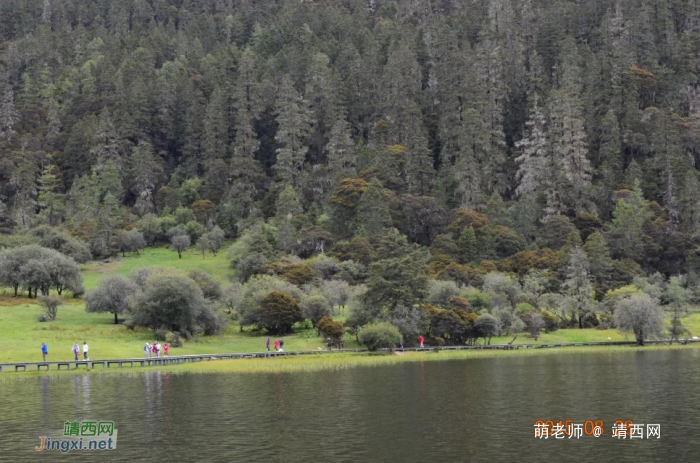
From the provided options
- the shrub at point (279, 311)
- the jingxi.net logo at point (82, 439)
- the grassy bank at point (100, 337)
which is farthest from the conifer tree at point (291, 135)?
the jingxi.net logo at point (82, 439)

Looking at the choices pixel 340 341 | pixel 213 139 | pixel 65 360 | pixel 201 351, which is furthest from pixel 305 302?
pixel 213 139

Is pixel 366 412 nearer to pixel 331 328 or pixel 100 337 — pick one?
pixel 331 328

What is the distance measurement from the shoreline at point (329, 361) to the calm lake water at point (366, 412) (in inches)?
146

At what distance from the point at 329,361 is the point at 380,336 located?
11.2m

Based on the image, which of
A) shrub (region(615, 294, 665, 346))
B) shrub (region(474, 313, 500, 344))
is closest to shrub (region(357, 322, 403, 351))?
shrub (region(474, 313, 500, 344))

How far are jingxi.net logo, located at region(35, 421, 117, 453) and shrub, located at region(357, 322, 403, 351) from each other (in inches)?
1971

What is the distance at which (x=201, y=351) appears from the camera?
88.6m

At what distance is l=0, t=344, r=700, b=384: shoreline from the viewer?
240 ft

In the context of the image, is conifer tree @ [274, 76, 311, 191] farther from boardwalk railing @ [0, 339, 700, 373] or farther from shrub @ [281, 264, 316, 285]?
boardwalk railing @ [0, 339, 700, 373]

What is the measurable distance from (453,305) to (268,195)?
80624 millimetres

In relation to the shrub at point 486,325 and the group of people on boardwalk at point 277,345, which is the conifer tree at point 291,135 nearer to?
the shrub at point 486,325

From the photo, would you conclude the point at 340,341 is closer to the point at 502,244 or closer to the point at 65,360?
the point at 65,360

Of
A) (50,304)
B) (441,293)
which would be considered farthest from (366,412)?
(441,293)

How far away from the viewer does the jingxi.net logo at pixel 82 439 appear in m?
38.8
